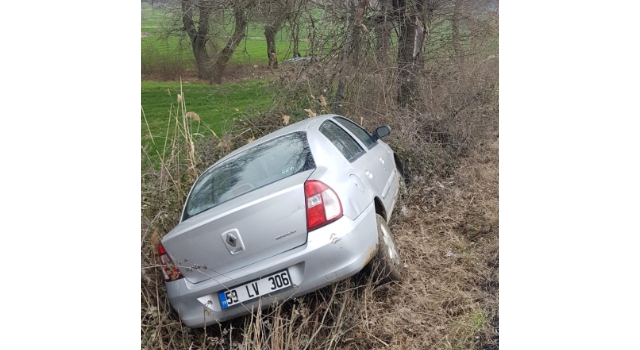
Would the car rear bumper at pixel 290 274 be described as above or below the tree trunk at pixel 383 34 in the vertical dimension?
below

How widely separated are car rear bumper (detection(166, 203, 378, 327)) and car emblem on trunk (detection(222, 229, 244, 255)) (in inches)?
3.1

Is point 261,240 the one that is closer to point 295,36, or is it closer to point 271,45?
point 271,45

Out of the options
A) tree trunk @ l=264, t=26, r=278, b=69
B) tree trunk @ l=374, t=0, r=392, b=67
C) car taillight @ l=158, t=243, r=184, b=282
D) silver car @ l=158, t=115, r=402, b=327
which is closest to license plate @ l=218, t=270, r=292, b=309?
silver car @ l=158, t=115, r=402, b=327

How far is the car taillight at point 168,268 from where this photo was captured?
195 centimetres

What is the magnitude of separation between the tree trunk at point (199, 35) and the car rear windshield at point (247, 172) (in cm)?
41

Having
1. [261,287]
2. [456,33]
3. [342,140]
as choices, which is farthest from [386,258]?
[456,33]

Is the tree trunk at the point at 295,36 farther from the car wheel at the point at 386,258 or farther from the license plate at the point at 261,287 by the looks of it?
the license plate at the point at 261,287

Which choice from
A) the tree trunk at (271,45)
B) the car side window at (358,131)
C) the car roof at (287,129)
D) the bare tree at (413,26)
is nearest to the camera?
the car roof at (287,129)

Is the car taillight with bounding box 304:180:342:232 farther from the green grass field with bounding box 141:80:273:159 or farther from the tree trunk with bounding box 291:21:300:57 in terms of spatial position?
the tree trunk with bounding box 291:21:300:57

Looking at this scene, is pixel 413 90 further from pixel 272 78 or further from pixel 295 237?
pixel 295 237

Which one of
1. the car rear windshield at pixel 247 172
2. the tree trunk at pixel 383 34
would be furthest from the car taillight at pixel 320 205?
the tree trunk at pixel 383 34

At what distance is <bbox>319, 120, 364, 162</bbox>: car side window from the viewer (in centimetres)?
252

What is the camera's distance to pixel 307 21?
3090mm
